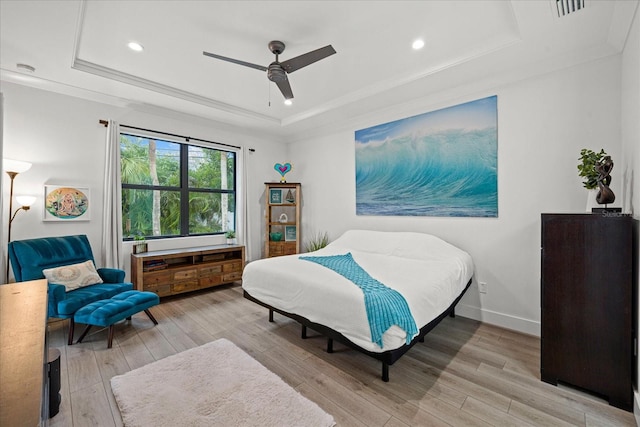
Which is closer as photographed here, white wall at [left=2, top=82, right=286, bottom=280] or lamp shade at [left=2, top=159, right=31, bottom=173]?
lamp shade at [left=2, top=159, right=31, bottom=173]

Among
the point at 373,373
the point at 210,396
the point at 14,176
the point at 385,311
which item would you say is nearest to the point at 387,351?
the point at 385,311

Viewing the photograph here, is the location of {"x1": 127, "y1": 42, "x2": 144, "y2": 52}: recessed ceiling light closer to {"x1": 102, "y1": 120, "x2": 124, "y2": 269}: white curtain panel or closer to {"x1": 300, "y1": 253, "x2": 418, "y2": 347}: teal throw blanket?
{"x1": 102, "y1": 120, "x2": 124, "y2": 269}: white curtain panel

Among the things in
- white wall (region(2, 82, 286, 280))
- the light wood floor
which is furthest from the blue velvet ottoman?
white wall (region(2, 82, 286, 280))

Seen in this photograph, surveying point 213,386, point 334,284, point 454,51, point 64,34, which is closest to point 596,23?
point 454,51

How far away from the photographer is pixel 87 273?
3.13 meters

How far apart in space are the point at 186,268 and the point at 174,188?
1355 millimetres

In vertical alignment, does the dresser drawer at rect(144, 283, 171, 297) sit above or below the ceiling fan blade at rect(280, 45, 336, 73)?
below

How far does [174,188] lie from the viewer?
456 cm

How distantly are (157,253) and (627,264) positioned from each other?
4.91m

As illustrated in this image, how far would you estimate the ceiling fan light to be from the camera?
8.47 ft

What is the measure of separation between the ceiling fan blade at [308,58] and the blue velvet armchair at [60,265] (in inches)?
116

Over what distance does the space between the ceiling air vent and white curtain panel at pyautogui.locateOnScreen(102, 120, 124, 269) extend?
4855 millimetres

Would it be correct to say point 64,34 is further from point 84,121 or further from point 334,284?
point 334,284

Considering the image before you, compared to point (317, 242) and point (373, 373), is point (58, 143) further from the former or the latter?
point (373, 373)
